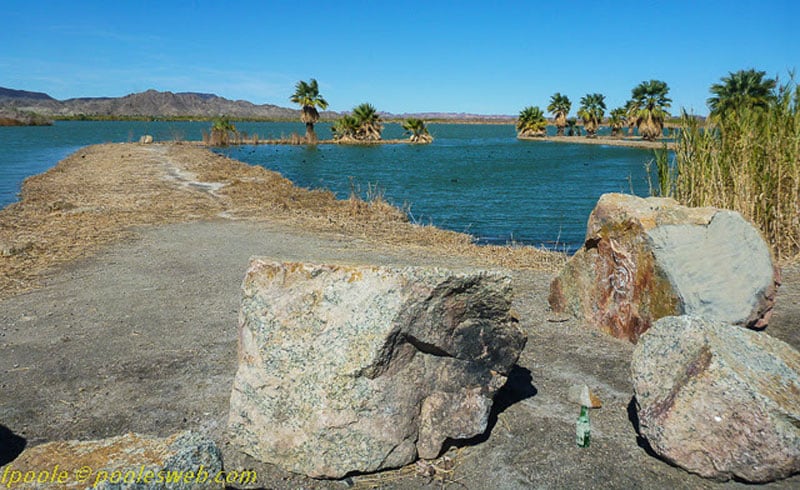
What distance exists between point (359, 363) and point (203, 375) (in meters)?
→ 2.48

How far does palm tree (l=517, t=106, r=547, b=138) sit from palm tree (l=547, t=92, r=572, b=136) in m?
3.68

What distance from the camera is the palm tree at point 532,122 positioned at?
97419 mm

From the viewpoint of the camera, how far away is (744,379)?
160 inches

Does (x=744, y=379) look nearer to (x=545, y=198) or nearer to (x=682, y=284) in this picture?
(x=682, y=284)

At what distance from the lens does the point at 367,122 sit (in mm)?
73312

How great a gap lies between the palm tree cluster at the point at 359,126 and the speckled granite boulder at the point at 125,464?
7016 cm

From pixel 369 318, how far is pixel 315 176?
3130 centimetres

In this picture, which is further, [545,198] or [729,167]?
[545,198]

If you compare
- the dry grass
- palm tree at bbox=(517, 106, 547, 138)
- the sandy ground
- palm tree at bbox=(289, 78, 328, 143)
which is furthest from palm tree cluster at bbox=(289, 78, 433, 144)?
the sandy ground

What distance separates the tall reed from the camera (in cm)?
1011

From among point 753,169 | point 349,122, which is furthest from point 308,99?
point 753,169

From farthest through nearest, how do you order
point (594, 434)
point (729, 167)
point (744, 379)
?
point (729, 167)
point (594, 434)
point (744, 379)

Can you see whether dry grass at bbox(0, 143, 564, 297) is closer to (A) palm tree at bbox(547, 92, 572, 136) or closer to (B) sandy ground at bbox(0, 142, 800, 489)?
(B) sandy ground at bbox(0, 142, 800, 489)

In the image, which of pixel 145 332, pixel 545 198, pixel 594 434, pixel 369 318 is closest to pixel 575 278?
pixel 594 434
